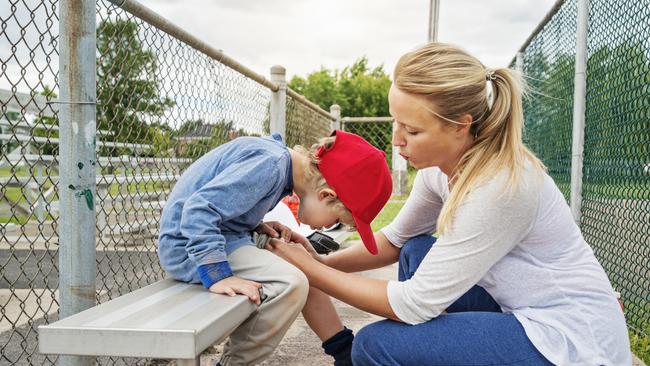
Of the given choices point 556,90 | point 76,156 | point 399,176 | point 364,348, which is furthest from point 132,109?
point 399,176

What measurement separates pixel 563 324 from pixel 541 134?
14.2ft

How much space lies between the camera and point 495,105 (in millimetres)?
1970

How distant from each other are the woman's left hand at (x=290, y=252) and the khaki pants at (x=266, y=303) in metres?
0.08

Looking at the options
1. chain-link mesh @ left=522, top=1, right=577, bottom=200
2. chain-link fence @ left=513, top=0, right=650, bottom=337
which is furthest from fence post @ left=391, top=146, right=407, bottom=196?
chain-link fence @ left=513, top=0, right=650, bottom=337

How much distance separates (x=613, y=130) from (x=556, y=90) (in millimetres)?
1673

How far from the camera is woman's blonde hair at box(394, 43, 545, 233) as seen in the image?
1883mm

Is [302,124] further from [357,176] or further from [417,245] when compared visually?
[357,176]

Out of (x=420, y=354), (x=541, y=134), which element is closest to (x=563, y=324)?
(x=420, y=354)

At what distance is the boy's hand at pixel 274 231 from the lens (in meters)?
2.36

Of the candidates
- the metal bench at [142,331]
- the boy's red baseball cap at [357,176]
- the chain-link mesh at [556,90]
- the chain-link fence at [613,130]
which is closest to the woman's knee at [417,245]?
the boy's red baseball cap at [357,176]

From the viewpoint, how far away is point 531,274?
189cm

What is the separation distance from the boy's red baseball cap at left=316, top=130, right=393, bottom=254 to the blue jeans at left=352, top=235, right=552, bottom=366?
15.9 inches

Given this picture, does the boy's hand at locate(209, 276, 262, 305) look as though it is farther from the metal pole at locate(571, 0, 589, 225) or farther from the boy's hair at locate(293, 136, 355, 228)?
the metal pole at locate(571, 0, 589, 225)

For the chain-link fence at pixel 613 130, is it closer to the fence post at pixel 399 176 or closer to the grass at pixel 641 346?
the grass at pixel 641 346
